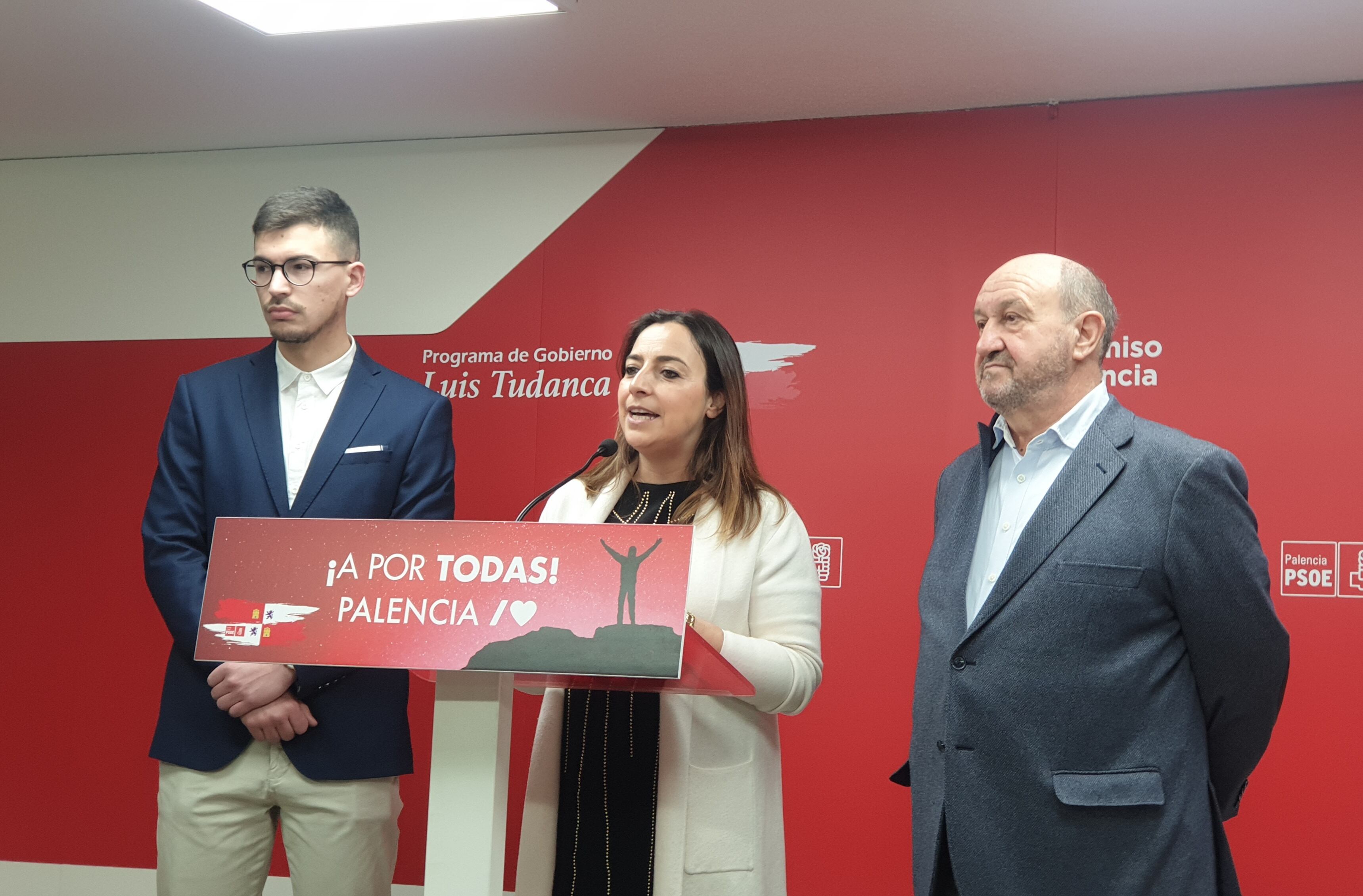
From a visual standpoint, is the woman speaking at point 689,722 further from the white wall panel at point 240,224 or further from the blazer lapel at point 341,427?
the white wall panel at point 240,224

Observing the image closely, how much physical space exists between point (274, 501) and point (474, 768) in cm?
95

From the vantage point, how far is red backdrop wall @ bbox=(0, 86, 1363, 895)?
3.77m

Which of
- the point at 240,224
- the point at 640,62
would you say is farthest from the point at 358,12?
the point at 240,224

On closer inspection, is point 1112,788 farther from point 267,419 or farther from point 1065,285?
point 267,419

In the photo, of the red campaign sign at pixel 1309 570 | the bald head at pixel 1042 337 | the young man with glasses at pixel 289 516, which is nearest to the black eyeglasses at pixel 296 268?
the young man with glasses at pixel 289 516

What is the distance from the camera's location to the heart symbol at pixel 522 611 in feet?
5.11

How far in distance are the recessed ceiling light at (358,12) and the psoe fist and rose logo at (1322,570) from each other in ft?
8.91

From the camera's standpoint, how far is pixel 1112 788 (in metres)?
1.85

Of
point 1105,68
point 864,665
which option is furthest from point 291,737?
point 1105,68

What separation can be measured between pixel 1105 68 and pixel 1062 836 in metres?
2.71

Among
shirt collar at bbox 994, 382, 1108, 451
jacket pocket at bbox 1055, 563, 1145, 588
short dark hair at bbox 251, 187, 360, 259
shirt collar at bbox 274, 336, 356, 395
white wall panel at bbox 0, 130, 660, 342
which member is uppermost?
white wall panel at bbox 0, 130, 660, 342

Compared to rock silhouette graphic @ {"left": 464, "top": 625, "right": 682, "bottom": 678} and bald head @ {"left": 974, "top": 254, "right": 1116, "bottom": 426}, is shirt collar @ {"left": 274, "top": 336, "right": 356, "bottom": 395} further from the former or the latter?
bald head @ {"left": 974, "top": 254, "right": 1116, "bottom": 426}

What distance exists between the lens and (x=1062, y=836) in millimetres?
1874

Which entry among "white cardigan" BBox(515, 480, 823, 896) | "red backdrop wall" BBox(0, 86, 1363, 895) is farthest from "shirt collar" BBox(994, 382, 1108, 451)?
"red backdrop wall" BBox(0, 86, 1363, 895)
